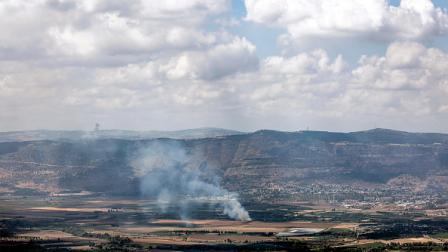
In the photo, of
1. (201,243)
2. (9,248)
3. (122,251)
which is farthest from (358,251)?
(9,248)

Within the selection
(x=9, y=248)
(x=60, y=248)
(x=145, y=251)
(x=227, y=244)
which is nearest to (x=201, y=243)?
(x=227, y=244)

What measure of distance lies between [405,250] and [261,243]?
126 ft

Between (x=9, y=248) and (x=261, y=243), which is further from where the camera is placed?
(x=261, y=243)

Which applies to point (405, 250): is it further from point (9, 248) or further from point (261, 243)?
point (9, 248)

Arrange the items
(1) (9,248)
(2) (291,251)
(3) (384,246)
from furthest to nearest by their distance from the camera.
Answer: (3) (384,246), (2) (291,251), (1) (9,248)

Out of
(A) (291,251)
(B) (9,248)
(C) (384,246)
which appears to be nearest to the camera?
(B) (9,248)

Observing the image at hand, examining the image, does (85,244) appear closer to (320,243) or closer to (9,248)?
(9,248)

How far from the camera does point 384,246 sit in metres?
192

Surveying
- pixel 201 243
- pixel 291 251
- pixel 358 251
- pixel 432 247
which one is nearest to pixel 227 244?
pixel 201 243

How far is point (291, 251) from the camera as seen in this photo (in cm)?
17938

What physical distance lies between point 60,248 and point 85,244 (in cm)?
1424

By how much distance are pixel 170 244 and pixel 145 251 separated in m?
16.8

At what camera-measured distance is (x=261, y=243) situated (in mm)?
197500

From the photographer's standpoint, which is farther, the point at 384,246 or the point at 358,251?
the point at 384,246
